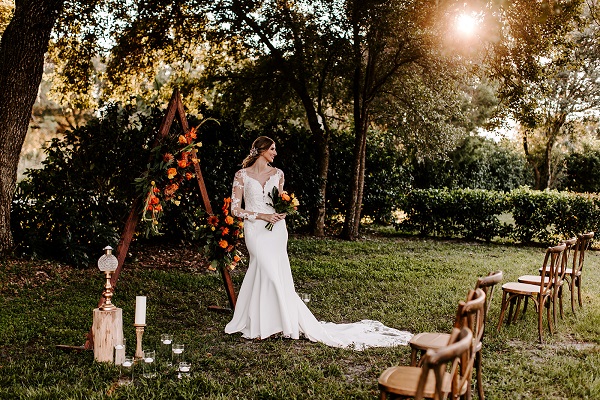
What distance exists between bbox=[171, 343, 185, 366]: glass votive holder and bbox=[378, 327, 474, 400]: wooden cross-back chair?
2.25 meters

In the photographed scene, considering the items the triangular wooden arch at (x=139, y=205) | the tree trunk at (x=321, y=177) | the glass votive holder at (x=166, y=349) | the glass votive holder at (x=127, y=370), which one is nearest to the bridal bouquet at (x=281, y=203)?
the triangular wooden arch at (x=139, y=205)

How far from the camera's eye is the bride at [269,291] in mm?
6406

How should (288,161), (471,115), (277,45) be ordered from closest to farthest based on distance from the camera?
(277,45)
(288,161)
(471,115)

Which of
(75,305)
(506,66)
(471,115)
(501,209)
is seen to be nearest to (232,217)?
(75,305)

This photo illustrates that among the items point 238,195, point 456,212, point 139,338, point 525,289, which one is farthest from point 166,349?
point 456,212

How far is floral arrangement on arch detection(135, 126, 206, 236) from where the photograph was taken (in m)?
6.29

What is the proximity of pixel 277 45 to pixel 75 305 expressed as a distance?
8562 millimetres

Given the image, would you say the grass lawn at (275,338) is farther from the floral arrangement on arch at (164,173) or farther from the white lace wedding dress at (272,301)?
the floral arrangement on arch at (164,173)

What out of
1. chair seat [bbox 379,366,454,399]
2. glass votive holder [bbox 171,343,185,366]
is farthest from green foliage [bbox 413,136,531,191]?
chair seat [bbox 379,366,454,399]

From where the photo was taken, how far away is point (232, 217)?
283 inches

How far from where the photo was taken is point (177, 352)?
5090 mm

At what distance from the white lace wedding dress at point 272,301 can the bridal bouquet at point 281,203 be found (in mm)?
99

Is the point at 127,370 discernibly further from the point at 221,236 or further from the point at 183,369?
the point at 221,236

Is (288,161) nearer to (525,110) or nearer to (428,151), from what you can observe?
(428,151)
